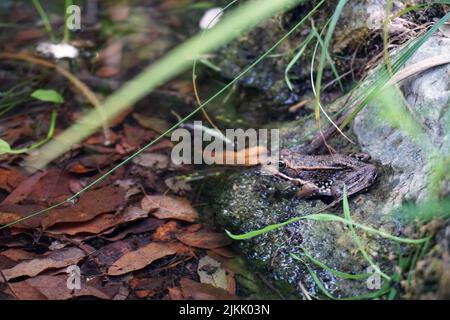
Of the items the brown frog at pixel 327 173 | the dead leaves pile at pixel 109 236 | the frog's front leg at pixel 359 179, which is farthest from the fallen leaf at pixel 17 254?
the frog's front leg at pixel 359 179

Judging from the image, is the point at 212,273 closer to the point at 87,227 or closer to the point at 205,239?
the point at 205,239

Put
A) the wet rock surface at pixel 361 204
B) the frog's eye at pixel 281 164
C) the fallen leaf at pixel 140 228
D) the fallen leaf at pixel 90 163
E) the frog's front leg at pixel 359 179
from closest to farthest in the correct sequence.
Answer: the wet rock surface at pixel 361 204
the frog's front leg at pixel 359 179
the fallen leaf at pixel 140 228
the frog's eye at pixel 281 164
the fallen leaf at pixel 90 163

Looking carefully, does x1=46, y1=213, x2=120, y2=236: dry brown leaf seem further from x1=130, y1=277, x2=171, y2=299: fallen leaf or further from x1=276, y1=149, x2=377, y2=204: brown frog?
x1=276, y1=149, x2=377, y2=204: brown frog

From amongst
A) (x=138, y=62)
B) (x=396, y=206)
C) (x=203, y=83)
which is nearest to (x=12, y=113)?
(x=138, y=62)

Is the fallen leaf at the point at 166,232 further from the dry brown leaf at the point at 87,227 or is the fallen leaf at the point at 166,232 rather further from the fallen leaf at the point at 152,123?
the fallen leaf at the point at 152,123

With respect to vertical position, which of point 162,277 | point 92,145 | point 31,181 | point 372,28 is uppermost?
point 372,28

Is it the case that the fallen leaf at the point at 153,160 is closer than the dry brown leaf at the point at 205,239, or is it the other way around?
the dry brown leaf at the point at 205,239
